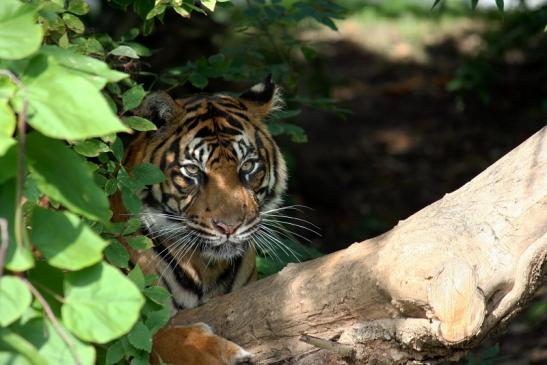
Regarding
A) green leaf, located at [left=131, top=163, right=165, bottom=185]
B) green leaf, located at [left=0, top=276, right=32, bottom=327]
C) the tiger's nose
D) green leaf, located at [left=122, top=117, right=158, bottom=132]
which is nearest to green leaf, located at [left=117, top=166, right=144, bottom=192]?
green leaf, located at [left=131, top=163, right=165, bottom=185]

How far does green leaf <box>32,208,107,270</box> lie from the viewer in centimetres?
189

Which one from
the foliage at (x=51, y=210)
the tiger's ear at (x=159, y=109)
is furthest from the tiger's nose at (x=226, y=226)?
the foliage at (x=51, y=210)

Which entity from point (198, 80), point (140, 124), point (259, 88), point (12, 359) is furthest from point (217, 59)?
point (12, 359)

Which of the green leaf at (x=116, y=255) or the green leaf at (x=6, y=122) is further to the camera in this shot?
the green leaf at (x=116, y=255)

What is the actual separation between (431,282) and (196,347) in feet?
2.94

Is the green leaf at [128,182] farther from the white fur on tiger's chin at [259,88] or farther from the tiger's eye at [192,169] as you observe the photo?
the white fur on tiger's chin at [259,88]

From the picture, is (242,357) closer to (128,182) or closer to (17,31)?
(128,182)

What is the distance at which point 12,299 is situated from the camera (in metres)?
1.80

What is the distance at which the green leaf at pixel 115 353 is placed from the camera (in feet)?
8.29

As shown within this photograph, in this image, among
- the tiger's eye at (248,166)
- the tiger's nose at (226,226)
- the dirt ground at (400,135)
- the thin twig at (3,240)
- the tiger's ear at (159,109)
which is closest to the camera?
the thin twig at (3,240)

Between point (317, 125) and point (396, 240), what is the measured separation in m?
6.27

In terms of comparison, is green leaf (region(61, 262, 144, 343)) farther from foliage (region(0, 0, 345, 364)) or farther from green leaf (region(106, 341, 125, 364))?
green leaf (region(106, 341, 125, 364))

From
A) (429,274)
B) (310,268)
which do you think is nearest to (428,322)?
(429,274)

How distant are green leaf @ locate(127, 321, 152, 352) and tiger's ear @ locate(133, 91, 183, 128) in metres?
1.22
